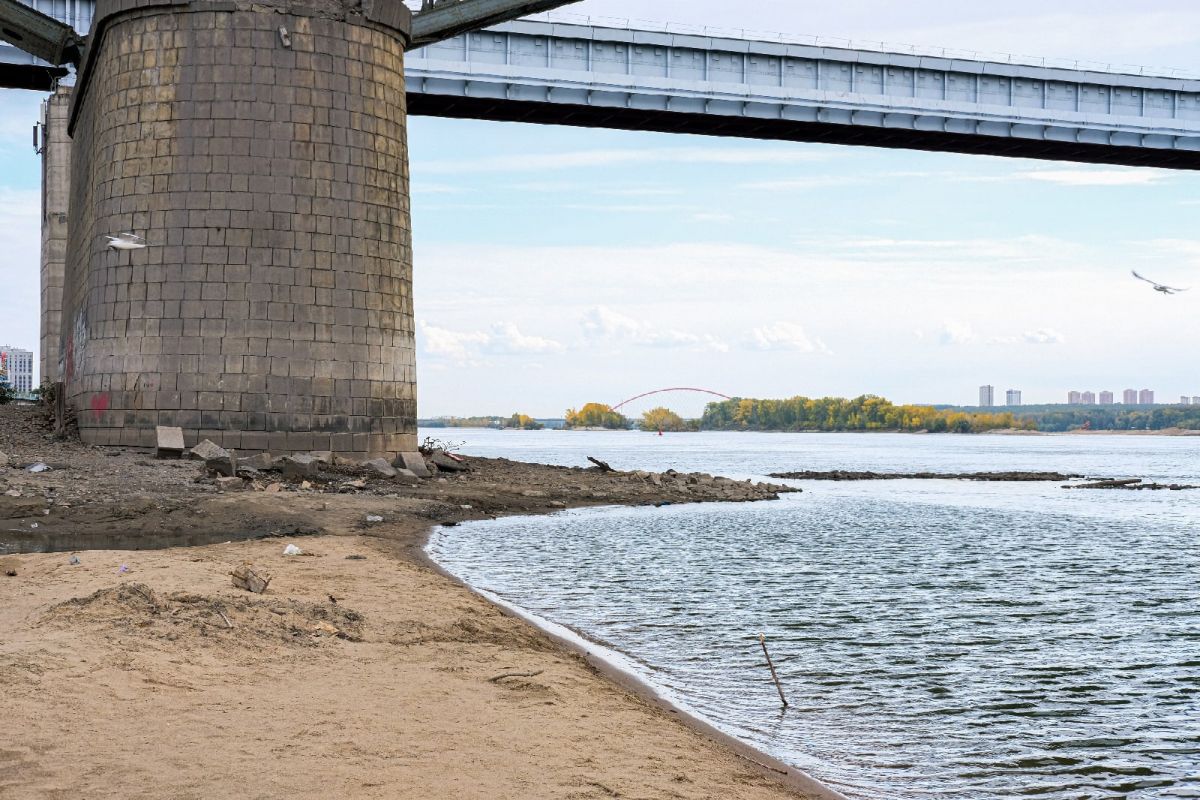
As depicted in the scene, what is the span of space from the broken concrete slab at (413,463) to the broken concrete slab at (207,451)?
4.05 m

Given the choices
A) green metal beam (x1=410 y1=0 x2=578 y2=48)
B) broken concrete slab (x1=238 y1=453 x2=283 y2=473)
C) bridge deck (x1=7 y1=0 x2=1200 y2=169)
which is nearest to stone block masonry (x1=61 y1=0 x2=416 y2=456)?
broken concrete slab (x1=238 y1=453 x2=283 y2=473)

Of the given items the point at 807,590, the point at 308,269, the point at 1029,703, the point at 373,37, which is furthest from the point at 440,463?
the point at 1029,703

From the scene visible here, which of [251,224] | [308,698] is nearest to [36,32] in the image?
[251,224]

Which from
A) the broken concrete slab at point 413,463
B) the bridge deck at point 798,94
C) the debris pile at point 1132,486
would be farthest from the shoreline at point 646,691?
the debris pile at point 1132,486

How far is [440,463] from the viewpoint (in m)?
31.1

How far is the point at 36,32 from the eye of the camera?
110ft

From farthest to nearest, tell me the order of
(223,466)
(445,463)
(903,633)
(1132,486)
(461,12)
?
(1132,486), (461,12), (445,463), (223,466), (903,633)

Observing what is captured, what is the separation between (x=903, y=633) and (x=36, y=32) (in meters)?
29.4

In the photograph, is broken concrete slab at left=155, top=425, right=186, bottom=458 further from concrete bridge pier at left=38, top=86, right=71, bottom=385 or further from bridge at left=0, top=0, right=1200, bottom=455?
concrete bridge pier at left=38, top=86, right=71, bottom=385

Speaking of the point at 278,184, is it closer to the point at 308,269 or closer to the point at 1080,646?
the point at 308,269

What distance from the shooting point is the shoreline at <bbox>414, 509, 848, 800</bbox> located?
7783 millimetres

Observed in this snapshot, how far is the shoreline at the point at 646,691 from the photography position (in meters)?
7.78

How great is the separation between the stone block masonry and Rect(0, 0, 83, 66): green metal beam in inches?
249

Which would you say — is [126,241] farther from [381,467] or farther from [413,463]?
[413,463]
